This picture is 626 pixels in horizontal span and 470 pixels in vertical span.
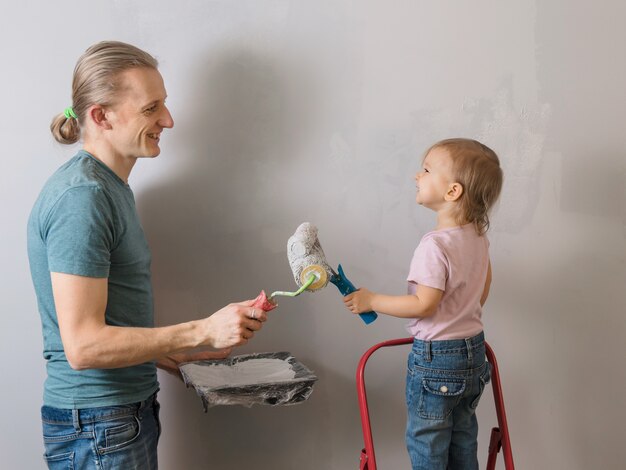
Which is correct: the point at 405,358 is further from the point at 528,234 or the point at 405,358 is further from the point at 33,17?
the point at 33,17

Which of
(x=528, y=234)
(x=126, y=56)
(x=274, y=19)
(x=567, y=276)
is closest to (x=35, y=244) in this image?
(x=126, y=56)

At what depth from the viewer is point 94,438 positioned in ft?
4.42

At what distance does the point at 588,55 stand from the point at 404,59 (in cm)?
55

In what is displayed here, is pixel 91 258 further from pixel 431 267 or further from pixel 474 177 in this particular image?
pixel 474 177

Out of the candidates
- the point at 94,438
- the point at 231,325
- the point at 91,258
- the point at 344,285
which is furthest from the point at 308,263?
the point at 94,438

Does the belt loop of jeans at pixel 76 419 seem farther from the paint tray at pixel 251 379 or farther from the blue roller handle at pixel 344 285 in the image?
the blue roller handle at pixel 344 285

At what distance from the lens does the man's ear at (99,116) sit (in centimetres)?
142

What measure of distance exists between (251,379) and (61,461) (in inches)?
19.2

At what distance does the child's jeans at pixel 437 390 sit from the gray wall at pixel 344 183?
37 cm

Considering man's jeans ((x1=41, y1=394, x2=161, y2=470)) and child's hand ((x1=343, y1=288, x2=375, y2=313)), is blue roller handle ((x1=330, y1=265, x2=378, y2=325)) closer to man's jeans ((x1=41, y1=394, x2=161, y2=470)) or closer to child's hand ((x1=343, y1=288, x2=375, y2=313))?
child's hand ((x1=343, y1=288, x2=375, y2=313))

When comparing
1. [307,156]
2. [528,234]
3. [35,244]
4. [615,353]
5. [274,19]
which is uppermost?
[274,19]

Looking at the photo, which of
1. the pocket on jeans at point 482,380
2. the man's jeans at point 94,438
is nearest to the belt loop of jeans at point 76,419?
the man's jeans at point 94,438

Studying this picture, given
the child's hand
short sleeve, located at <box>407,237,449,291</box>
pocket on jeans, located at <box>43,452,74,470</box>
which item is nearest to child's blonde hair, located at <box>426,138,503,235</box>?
short sleeve, located at <box>407,237,449,291</box>

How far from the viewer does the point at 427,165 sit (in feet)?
5.31
